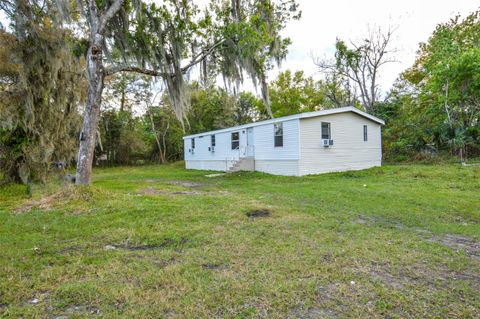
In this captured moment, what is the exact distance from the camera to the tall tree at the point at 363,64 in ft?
69.3

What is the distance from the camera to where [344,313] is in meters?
2.02

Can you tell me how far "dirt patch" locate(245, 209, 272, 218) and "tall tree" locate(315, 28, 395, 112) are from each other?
784 inches

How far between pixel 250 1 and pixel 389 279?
8717mm

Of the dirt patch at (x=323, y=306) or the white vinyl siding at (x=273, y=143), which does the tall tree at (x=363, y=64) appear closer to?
the white vinyl siding at (x=273, y=143)

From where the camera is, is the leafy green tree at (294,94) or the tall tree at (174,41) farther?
the leafy green tree at (294,94)

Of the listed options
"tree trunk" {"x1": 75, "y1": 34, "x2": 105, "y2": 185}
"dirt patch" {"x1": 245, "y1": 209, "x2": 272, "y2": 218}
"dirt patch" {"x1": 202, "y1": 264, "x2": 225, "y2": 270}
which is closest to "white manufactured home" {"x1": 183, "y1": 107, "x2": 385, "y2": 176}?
"dirt patch" {"x1": 245, "y1": 209, "x2": 272, "y2": 218}

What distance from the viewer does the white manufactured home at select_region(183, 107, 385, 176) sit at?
1173 centimetres

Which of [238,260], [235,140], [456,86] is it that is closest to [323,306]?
[238,260]

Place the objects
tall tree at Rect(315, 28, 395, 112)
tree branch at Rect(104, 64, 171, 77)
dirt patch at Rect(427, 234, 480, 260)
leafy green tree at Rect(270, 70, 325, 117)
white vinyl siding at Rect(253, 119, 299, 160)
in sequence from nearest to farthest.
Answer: dirt patch at Rect(427, 234, 480, 260)
tree branch at Rect(104, 64, 171, 77)
white vinyl siding at Rect(253, 119, 299, 160)
tall tree at Rect(315, 28, 395, 112)
leafy green tree at Rect(270, 70, 325, 117)

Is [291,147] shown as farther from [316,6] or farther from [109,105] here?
[109,105]

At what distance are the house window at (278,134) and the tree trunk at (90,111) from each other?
25.2ft

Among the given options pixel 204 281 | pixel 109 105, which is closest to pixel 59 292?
pixel 204 281

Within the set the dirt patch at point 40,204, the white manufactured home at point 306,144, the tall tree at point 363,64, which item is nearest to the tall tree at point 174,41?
the dirt patch at point 40,204

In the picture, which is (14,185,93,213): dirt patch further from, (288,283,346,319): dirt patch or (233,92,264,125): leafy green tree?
(233,92,264,125): leafy green tree
